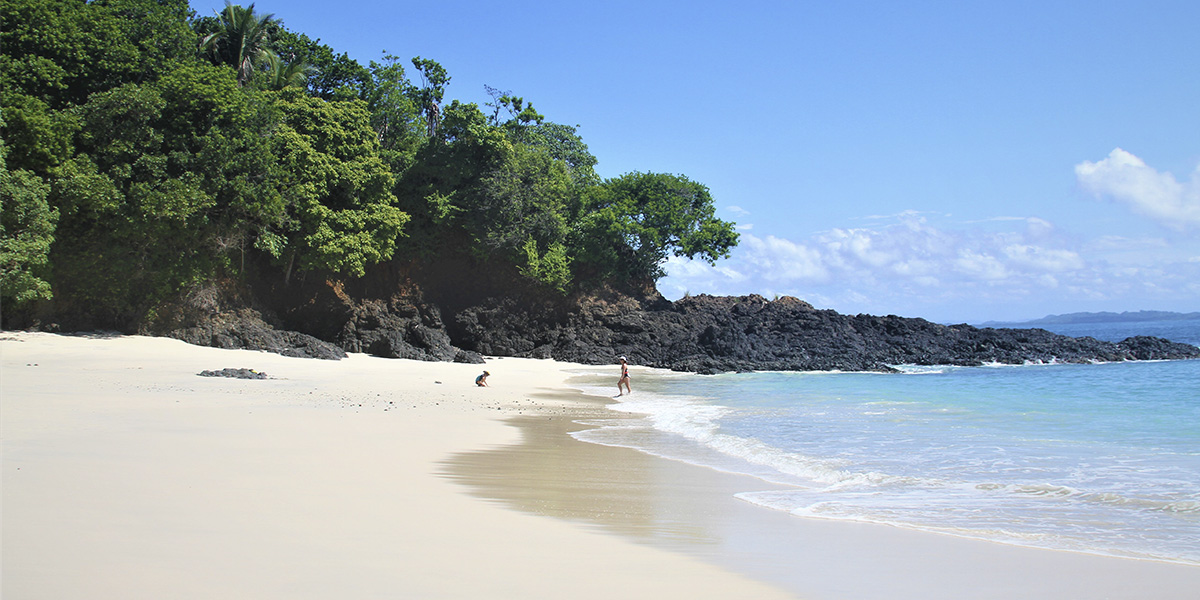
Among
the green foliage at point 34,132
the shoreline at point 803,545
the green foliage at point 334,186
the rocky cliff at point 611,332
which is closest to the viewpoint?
the shoreline at point 803,545

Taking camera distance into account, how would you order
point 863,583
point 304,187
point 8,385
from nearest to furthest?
point 863,583
point 8,385
point 304,187

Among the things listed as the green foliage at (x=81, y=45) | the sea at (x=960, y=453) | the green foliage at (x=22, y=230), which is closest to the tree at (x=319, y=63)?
the green foliage at (x=81, y=45)

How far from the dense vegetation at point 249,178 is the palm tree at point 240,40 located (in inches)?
3.3

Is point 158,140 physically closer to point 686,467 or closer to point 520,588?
point 686,467

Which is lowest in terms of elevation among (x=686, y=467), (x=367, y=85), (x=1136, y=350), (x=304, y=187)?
(x=686, y=467)

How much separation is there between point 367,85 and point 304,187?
7.63 metres

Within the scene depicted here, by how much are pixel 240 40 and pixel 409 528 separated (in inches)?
1132

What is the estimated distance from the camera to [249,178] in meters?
21.5

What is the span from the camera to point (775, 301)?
36.8 m

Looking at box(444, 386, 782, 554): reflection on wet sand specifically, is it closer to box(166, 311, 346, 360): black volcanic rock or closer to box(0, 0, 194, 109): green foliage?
box(166, 311, 346, 360): black volcanic rock

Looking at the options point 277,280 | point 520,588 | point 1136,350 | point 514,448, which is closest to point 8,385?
point 514,448

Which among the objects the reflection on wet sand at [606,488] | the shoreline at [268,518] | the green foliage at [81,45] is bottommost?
the reflection on wet sand at [606,488]

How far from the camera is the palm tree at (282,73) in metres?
27.7

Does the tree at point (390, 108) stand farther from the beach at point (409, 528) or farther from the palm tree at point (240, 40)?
the beach at point (409, 528)
